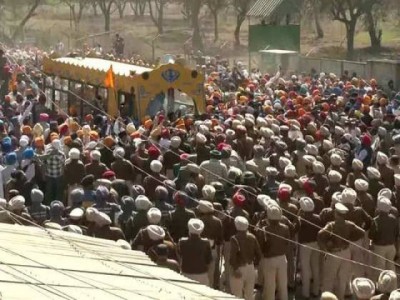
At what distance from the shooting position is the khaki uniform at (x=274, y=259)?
42.2ft

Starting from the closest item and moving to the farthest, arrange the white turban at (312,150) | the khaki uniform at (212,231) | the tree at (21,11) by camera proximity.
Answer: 1. the khaki uniform at (212,231)
2. the white turban at (312,150)
3. the tree at (21,11)

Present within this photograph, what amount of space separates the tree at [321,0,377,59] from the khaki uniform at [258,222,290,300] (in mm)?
38999

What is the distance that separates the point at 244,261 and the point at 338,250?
1.40 m

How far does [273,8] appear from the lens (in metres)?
47.2

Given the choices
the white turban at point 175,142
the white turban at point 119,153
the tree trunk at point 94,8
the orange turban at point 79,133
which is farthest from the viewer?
the tree trunk at point 94,8

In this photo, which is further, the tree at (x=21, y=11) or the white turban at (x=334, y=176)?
the tree at (x=21, y=11)

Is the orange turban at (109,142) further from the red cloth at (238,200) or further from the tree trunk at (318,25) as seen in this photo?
the tree trunk at (318,25)

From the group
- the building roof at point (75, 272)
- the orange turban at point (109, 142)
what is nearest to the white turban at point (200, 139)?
the orange turban at point (109, 142)

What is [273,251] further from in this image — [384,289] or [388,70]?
[388,70]

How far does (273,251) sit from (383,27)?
177ft

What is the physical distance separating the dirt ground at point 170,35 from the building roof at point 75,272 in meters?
32.4

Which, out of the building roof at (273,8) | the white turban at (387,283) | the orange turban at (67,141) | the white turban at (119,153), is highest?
the building roof at (273,8)

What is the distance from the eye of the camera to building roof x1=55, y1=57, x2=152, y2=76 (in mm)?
22723

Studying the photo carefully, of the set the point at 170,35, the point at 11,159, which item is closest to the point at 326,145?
the point at 11,159
